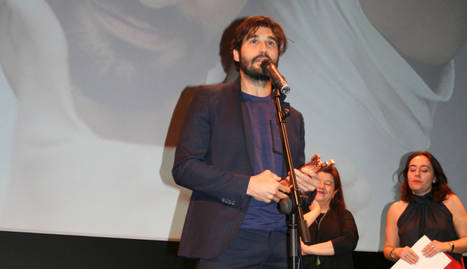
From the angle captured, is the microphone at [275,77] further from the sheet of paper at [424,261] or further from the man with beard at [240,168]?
the sheet of paper at [424,261]

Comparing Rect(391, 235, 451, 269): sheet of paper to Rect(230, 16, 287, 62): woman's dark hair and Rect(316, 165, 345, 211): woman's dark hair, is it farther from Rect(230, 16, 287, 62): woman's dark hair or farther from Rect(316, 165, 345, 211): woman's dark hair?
Rect(230, 16, 287, 62): woman's dark hair

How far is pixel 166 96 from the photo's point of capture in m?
3.53

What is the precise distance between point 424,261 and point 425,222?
38cm

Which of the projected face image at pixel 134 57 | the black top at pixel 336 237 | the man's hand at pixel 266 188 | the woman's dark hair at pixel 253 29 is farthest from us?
the projected face image at pixel 134 57

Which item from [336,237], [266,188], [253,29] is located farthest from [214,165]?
[336,237]

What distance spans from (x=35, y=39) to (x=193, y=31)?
116 cm

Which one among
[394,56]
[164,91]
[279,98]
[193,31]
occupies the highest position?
[394,56]

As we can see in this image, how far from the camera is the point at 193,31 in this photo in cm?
368

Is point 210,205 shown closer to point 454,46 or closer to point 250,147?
point 250,147

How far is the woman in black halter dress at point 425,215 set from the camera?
3.09 metres

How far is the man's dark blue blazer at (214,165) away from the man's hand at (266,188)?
0.03 metres

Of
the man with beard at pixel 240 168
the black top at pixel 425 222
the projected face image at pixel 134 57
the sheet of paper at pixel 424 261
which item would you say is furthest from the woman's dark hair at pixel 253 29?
the black top at pixel 425 222

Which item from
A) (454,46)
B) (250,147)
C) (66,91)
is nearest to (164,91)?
(66,91)

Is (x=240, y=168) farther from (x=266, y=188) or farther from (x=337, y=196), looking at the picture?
(x=337, y=196)
